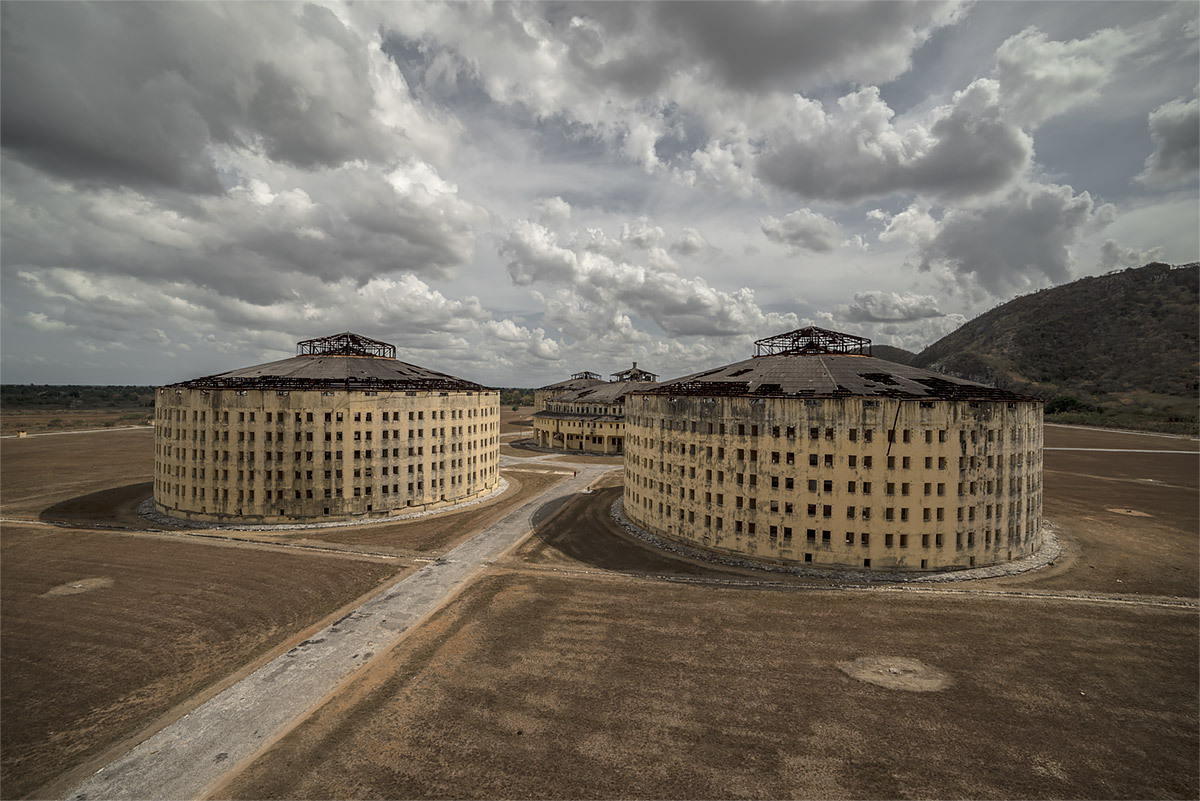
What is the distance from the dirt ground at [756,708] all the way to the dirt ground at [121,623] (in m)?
10.4

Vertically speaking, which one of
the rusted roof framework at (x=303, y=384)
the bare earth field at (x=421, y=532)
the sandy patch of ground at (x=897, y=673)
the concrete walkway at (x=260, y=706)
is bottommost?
the concrete walkway at (x=260, y=706)

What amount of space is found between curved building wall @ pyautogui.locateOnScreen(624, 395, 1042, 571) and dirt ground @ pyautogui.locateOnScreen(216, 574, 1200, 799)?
811cm

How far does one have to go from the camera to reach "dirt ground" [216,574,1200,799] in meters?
21.8

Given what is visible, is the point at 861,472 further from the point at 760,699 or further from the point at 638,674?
the point at 638,674

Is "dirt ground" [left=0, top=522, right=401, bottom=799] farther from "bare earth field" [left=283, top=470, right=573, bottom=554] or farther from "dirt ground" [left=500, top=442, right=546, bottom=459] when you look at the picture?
"dirt ground" [left=500, top=442, right=546, bottom=459]

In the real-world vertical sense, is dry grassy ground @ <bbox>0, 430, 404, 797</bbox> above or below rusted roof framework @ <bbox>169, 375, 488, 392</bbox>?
below

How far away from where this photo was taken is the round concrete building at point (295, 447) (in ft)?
205

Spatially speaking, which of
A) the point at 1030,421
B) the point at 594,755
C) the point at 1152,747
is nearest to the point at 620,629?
the point at 594,755

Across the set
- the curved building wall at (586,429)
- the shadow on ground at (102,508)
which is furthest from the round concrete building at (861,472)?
the curved building wall at (586,429)

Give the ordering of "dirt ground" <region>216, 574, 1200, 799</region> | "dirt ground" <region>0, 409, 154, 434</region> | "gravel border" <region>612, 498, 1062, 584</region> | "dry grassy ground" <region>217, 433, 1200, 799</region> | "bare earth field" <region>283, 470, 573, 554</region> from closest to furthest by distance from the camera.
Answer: "dirt ground" <region>216, 574, 1200, 799</region> → "dry grassy ground" <region>217, 433, 1200, 799</region> → "gravel border" <region>612, 498, 1062, 584</region> → "bare earth field" <region>283, 470, 573, 554</region> → "dirt ground" <region>0, 409, 154, 434</region>

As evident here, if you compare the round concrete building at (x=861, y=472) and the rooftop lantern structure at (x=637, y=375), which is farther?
the rooftop lantern structure at (x=637, y=375)

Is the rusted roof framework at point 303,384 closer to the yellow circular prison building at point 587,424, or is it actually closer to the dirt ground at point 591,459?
the dirt ground at point 591,459

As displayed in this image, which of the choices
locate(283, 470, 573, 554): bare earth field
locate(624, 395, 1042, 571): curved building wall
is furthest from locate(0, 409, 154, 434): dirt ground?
locate(624, 395, 1042, 571): curved building wall

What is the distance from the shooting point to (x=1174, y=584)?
43.4 m
